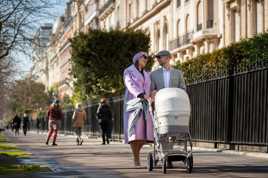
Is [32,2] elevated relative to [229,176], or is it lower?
elevated

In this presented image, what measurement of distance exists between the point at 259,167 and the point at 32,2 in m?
12.0

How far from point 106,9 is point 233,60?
65451mm

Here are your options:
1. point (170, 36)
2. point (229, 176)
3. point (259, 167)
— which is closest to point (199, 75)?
point (259, 167)

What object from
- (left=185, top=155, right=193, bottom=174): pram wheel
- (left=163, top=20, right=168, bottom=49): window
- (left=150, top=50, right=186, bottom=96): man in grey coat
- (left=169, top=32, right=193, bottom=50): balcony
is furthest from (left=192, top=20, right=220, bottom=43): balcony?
(left=185, top=155, right=193, bottom=174): pram wheel

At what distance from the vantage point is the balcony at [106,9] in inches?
3295

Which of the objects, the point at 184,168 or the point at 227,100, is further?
the point at 227,100

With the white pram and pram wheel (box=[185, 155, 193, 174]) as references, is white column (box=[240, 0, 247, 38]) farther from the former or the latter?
pram wheel (box=[185, 155, 193, 174])

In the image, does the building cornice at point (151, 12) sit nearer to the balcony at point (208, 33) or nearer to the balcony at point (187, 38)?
the balcony at point (187, 38)

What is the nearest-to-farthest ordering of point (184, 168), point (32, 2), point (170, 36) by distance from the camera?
point (184, 168) → point (32, 2) → point (170, 36)

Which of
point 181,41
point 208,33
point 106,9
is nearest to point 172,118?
point 208,33

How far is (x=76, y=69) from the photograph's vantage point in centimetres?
5359

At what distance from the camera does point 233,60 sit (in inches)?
899

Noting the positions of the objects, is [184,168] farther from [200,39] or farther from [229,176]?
[200,39]

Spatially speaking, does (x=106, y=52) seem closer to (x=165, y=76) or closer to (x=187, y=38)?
(x=187, y=38)
